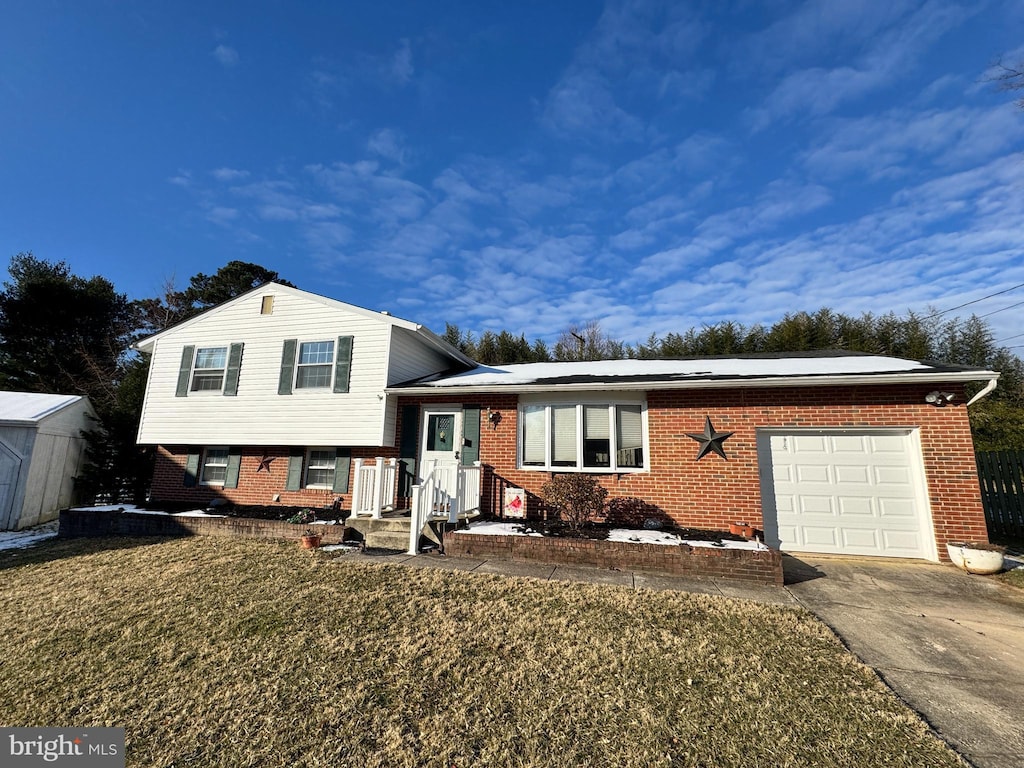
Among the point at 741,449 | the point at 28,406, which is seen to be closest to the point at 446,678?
Result: the point at 741,449

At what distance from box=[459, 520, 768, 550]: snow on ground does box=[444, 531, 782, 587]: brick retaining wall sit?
0.15 meters

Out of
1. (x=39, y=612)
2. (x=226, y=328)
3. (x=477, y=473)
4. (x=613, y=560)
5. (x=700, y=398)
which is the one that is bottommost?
(x=39, y=612)

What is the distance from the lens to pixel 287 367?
10.6 meters

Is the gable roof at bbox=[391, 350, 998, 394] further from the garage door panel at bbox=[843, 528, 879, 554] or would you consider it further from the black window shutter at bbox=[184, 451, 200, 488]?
the black window shutter at bbox=[184, 451, 200, 488]

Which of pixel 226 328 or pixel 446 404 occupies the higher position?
pixel 226 328

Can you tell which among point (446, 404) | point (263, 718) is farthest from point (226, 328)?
point (263, 718)

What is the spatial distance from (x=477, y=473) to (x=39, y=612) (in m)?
Result: 6.45

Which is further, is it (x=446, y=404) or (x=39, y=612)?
(x=446, y=404)

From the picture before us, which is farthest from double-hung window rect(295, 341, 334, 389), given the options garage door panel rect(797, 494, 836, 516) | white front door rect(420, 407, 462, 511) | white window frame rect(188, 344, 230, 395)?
garage door panel rect(797, 494, 836, 516)

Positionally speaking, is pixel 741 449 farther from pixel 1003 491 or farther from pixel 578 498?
pixel 1003 491

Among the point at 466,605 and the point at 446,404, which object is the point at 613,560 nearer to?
the point at 466,605

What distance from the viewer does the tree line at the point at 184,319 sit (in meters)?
18.5

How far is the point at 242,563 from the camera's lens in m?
6.78

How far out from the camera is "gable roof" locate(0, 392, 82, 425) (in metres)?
10.9
